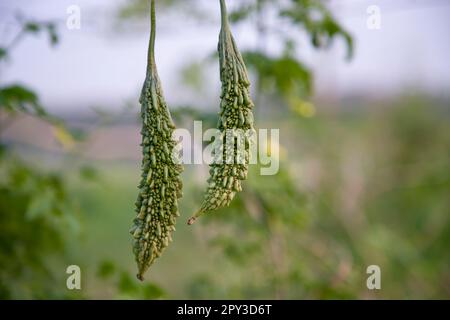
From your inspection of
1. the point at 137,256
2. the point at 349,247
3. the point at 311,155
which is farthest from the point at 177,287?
the point at 137,256

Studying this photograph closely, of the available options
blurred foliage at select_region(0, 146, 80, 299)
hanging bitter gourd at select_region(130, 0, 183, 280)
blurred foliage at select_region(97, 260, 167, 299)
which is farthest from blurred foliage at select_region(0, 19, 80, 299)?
hanging bitter gourd at select_region(130, 0, 183, 280)

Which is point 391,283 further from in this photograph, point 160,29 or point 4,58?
point 4,58

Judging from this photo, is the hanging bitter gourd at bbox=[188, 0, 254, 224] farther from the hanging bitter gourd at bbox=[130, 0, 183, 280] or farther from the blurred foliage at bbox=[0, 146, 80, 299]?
the blurred foliage at bbox=[0, 146, 80, 299]

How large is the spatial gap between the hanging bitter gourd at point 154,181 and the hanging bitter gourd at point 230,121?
7 cm

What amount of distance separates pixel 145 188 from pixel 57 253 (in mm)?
1487

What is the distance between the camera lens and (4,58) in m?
1.75

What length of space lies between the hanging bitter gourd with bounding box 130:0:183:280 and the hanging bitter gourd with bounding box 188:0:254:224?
7 cm

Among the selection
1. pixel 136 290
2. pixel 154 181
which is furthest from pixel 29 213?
pixel 154 181

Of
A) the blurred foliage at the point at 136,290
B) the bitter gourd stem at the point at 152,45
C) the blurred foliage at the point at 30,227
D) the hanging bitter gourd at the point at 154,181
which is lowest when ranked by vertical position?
the blurred foliage at the point at 136,290

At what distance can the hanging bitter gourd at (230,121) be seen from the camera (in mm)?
972

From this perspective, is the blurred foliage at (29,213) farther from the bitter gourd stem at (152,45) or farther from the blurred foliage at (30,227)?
the bitter gourd stem at (152,45)

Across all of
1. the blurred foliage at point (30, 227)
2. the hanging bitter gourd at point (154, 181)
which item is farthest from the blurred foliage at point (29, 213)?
the hanging bitter gourd at point (154, 181)

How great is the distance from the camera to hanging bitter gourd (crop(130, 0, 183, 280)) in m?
0.97

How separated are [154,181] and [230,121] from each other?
0.56ft
